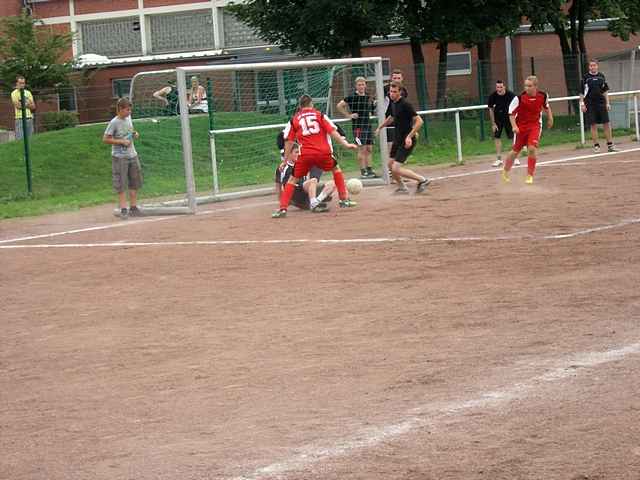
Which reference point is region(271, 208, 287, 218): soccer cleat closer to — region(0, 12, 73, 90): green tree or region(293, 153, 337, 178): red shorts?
region(293, 153, 337, 178): red shorts

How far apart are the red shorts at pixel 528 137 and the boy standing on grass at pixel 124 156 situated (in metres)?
6.13

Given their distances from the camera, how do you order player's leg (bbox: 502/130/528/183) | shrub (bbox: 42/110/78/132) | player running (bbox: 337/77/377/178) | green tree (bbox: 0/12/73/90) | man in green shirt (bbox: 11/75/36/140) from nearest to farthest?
player's leg (bbox: 502/130/528/183) → player running (bbox: 337/77/377/178) → man in green shirt (bbox: 11/75/36/140) → shrub (bbox: 42/110/78/132) → green tree (bbox: 0/12/73/90)

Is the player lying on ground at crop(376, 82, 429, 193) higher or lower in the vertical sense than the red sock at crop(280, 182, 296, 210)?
higher

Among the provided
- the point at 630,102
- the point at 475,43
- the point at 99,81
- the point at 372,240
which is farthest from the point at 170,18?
the point at 372,240

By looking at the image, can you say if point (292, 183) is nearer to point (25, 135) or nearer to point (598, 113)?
point (25, 135)

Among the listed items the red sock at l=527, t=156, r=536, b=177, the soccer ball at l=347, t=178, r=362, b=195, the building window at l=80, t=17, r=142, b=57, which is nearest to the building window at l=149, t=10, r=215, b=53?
the building window at l=80, t=17, r=142, b=57

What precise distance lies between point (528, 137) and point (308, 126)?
4410 millimetres

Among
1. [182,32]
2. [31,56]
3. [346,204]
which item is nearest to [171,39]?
[182,32]

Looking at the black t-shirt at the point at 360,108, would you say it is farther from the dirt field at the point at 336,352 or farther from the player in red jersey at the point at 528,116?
the dirt field at the point at 336,352

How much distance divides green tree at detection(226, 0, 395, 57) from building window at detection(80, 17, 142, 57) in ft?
85.5

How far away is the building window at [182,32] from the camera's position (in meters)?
61.3

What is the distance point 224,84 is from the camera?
22375mm

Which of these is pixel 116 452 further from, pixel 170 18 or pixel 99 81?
pixel 170 18

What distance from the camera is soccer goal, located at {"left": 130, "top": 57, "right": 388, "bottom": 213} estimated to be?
21.0m
